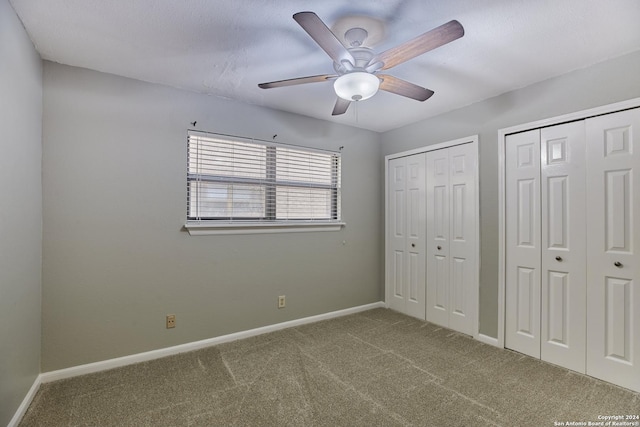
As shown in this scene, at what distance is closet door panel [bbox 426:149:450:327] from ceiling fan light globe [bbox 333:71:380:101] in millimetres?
1770

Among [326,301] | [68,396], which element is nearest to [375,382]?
[326,301]

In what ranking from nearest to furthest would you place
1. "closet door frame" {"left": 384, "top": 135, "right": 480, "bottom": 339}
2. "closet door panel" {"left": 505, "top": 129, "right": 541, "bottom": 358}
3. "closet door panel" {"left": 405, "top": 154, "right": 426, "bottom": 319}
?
1. "closet door panel" {"left": 505, "top": 129, "right": 541, "bottom": 358}
2. "closet door frame" {"left": 384, "top": 135, "right": 480, "bottom": 339}
3. "closet door panel" {"left": 405, "top": 154, "right": 426, "bottom": 319}

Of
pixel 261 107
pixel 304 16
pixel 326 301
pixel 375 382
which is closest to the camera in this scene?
pixel 304 16

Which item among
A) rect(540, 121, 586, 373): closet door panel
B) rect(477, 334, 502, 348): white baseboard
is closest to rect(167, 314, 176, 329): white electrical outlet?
rect(477, 334, 502, 348): white baseboard

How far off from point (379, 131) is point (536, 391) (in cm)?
307

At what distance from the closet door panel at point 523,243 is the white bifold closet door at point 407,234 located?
3.04 ft

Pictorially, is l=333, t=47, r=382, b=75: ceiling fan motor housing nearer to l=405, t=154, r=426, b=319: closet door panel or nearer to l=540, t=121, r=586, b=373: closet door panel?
l=540, t=121, r=586, b=373: closet door panel

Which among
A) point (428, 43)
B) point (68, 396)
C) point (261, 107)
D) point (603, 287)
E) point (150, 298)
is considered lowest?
point (68, 396)

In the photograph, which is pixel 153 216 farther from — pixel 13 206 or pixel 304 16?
pixel 304 16

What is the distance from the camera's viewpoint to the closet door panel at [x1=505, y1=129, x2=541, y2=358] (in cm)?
257

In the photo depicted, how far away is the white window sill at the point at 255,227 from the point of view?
276cm

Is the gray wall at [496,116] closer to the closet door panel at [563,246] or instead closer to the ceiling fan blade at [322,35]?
the closet door panel at [563,246]

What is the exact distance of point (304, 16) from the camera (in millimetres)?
1361

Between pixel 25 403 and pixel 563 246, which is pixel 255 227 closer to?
pixel 25 403
